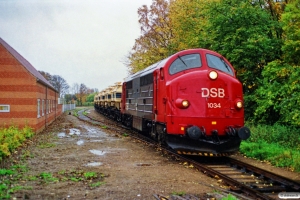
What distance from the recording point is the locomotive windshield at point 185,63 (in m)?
11.3

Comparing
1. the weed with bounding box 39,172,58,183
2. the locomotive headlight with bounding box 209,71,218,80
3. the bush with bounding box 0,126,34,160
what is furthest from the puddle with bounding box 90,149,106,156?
the locomotive headlight with bounding box 209,71,218,80

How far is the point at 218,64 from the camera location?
1165cm

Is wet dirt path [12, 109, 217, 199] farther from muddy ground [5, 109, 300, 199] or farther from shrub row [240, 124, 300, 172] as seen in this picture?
shrub row [240, 124, 300, 172]

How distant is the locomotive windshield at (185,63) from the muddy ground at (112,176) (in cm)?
302

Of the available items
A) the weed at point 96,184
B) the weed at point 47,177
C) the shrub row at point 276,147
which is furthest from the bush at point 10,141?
the shrub row at point 276,147

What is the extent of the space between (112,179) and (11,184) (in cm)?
232

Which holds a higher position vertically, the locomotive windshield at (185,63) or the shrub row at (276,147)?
the locomotive windshield at (185,63)

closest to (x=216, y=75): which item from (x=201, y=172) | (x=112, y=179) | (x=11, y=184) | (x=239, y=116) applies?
(x=239, y=116)

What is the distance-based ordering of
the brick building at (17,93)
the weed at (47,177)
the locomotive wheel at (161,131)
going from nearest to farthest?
the weed at (47,177)
the locomotive wheel at (161,131)
the brick building at (17,93)

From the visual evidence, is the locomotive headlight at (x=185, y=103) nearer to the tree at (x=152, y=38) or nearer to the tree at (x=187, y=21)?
the tree at (x=187, y=21)

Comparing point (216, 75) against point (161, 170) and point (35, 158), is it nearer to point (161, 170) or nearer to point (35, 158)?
point (161, 170)

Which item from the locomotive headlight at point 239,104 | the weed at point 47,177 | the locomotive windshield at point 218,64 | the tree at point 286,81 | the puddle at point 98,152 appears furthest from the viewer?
the puddle at point 98,152

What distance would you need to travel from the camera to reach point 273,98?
15617 millimetres

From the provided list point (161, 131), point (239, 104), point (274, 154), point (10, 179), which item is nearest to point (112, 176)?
point (10, 179)
